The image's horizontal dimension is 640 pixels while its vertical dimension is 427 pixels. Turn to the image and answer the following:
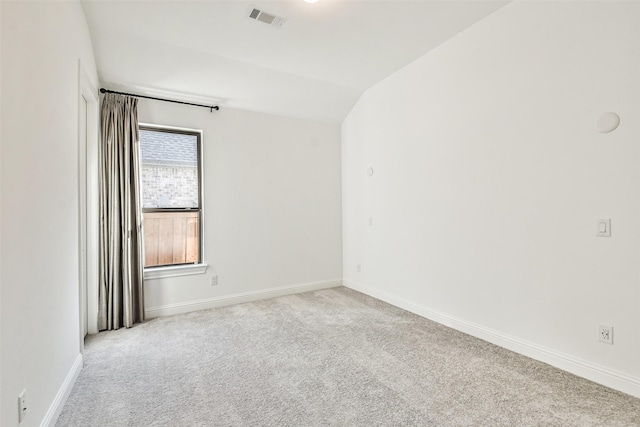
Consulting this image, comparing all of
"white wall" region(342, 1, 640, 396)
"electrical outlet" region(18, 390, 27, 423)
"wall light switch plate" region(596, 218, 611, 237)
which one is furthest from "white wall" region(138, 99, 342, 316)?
"wall light switch plate" region(596, 218, 611, 237)

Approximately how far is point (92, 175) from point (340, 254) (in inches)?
134

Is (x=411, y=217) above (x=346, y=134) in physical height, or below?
below

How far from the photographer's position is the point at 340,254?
513cm

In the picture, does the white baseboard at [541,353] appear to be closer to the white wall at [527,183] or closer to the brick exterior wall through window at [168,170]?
the white wall at [527,183]

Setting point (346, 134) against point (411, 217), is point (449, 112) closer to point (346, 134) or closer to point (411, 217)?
point (411, 217)

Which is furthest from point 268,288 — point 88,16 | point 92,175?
point 88,16

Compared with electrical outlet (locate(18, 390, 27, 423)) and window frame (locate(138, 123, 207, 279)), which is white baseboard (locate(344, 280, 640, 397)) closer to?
window frame (locate(138, 123, 207, 279))

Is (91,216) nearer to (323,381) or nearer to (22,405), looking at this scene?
(22,405)

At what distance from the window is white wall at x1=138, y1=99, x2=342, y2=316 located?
140 millimetres

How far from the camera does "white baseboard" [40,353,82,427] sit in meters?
1.81

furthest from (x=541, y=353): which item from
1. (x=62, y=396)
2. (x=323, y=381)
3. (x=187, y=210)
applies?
(x=187, y=210)

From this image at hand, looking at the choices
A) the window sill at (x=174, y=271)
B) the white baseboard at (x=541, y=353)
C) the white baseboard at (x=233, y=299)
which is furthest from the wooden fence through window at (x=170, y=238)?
the white baseboard at (x=541, y=353)

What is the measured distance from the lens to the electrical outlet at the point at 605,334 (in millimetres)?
2178

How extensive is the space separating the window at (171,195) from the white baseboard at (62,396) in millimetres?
1551
